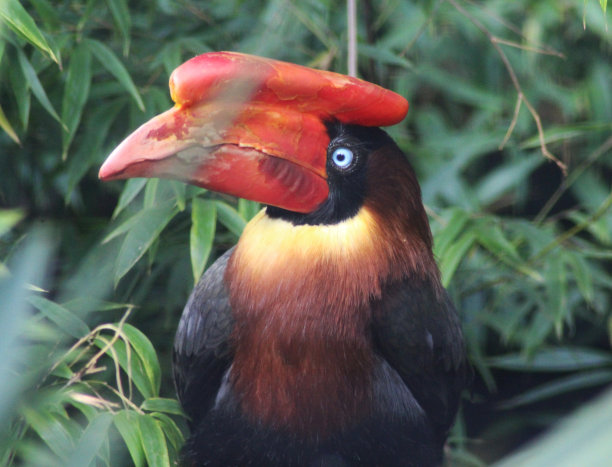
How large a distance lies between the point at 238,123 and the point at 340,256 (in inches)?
9.4

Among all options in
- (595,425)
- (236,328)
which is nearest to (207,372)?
(236,328)

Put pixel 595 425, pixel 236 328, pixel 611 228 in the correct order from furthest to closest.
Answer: pixel 611 228, pixel 236 328, pixel 595 425

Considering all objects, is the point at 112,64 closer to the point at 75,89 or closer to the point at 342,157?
the point at 75,89

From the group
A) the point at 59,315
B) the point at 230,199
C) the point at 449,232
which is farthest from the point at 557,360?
the point at 59,315

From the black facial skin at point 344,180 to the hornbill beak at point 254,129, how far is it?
0.5 inches

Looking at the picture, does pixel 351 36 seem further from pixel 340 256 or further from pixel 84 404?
pixel 84 404

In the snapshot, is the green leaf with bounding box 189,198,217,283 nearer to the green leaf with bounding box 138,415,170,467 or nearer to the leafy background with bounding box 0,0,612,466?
the leafy background with bounding box 0,0,612,466

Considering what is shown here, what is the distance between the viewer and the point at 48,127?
172cm

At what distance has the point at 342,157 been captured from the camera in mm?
1195

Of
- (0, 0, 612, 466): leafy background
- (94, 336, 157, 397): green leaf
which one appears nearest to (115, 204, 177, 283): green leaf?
(0, 0, 612, 466): leafy background

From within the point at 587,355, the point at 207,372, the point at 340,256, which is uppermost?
the point at 340,256

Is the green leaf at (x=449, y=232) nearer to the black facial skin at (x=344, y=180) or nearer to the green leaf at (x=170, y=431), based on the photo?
the black facial skin at (x=344, y=180)

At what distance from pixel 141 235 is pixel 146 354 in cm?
19

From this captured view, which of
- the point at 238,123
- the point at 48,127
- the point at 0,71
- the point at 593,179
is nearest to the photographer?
the point at 238,123
